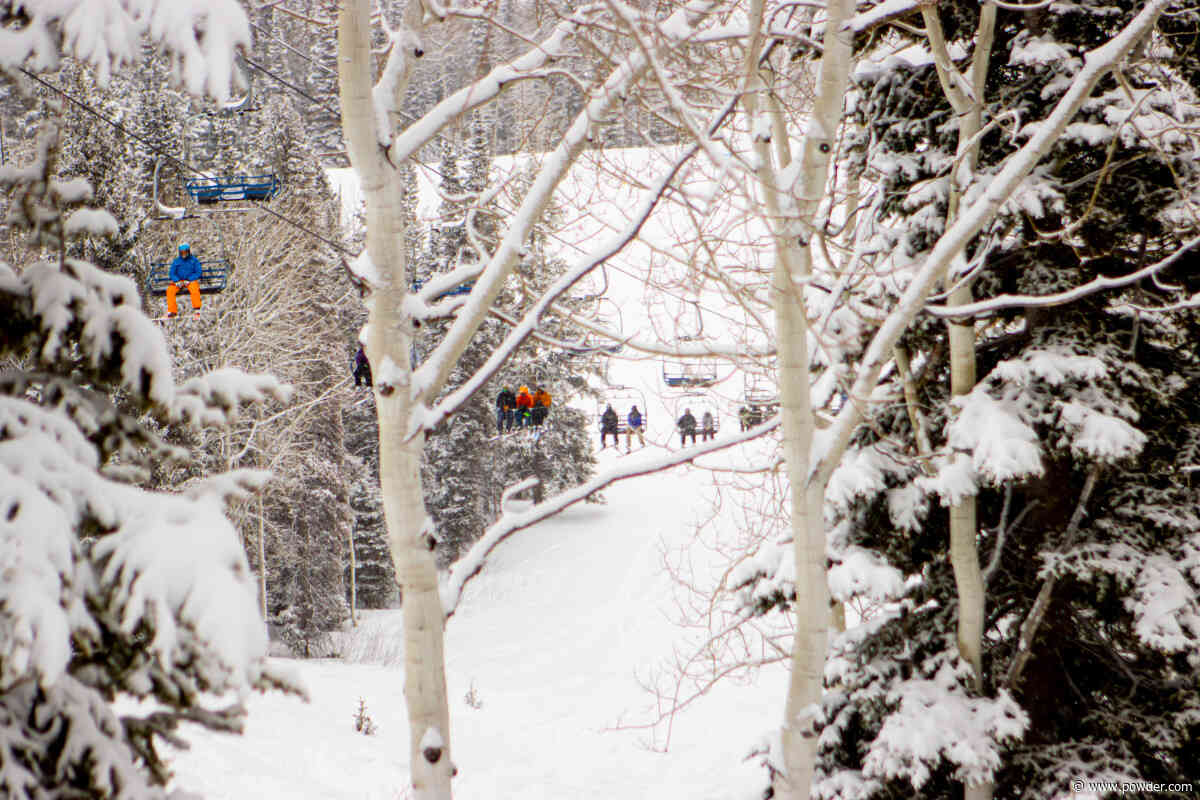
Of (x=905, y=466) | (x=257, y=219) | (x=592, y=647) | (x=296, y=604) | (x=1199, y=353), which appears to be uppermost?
(x=257, y=219)

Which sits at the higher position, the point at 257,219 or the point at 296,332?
the point at 257,219

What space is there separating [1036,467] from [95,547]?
4.60 metres

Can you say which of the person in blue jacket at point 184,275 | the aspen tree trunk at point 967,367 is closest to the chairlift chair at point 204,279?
the person in blue jacket at point 184,275

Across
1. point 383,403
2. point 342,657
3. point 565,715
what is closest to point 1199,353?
point 383,403

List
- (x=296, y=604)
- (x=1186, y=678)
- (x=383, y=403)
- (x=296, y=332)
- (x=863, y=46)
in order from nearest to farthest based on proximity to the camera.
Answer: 1. (x=383, y=403)
2. (x=1186, y=678)
3. (x=863, y=46)
4. (x=296, y=332)
5. (x=296, y=604)

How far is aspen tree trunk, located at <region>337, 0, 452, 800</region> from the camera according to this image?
140 inches

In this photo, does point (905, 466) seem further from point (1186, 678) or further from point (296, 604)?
point (296, 604)

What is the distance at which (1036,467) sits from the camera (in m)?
4.74

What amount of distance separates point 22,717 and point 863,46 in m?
6.68

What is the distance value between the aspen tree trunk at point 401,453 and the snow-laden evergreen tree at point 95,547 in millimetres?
1365

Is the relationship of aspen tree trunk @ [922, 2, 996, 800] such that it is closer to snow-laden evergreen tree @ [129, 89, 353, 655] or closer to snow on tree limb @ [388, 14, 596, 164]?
snow on tree limb @ [388, 14, 596, 164]

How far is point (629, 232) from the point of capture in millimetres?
3688

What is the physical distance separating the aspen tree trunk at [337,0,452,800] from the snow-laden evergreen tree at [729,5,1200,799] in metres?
2.61

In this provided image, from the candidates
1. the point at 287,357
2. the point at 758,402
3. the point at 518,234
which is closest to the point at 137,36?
the point at 518,234
